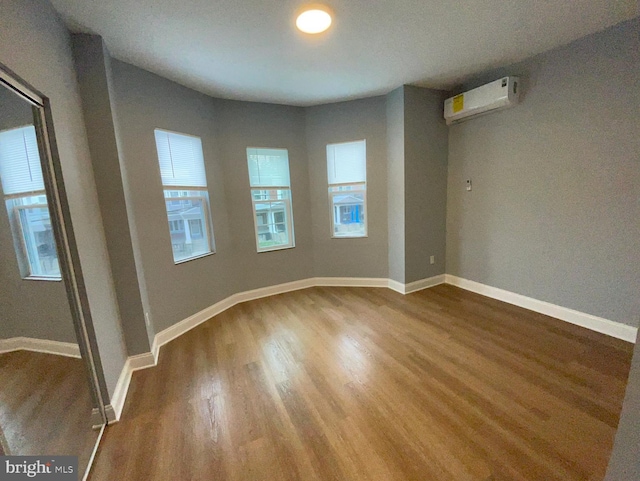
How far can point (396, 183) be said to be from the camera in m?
3.50

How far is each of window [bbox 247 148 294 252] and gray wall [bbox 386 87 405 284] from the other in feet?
4.91

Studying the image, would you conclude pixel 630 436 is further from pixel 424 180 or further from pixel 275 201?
pixel 275 201

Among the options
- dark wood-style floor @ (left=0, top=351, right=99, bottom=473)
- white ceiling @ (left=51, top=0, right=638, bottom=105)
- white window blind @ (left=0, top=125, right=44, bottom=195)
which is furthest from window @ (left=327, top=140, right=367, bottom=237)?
dark wood-style floor @ (left=0, top=351, right=99, bottom=473)

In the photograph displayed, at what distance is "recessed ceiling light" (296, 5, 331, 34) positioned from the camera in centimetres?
175

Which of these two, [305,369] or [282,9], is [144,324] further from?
[282,9]

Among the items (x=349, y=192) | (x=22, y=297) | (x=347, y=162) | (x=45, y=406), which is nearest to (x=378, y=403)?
(x=45, y=406)

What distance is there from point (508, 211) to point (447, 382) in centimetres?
227

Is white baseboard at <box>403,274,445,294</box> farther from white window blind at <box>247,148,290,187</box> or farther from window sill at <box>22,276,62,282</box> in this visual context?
window sill at <box>22,276,62,282</box>

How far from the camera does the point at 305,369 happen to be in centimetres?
212

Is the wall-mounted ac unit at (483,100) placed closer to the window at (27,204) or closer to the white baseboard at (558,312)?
the white baseboard at (558,312)

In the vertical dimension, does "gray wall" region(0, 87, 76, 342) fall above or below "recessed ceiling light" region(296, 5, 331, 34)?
below

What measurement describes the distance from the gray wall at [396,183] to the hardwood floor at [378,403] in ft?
3.51

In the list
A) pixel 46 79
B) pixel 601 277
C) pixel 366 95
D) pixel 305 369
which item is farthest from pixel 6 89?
pixel 601 277

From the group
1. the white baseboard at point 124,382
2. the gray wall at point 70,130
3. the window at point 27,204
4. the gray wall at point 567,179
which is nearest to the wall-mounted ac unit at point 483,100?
the gray wall at point 567,179
